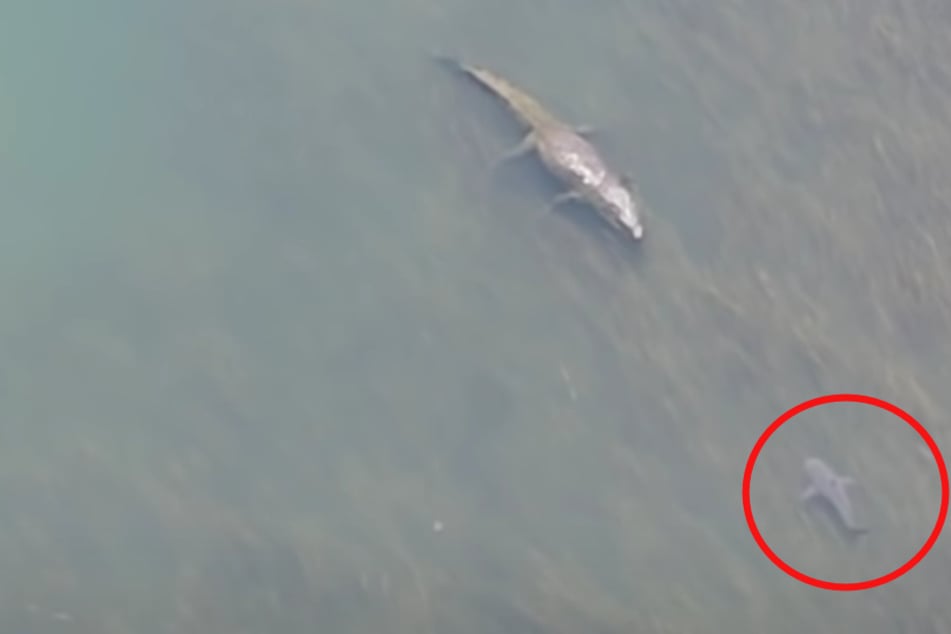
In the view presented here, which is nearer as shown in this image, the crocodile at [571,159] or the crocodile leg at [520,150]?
the crocodile at [571,159]

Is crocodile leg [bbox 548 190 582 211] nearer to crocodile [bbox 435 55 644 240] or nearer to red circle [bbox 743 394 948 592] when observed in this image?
crocodile [bbox 435 55 644 240]

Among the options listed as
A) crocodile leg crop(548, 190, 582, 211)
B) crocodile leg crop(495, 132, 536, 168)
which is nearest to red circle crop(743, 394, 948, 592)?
crocodile leg crop(548, 190, 582, 211)

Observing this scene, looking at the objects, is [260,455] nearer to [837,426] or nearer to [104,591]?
[104,591]

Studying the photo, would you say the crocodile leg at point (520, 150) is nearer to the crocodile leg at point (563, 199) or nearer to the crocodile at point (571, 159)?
the crocodile at point (571, 159)

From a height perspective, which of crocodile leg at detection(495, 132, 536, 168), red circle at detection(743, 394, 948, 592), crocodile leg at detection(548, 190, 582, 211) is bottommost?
red circle at detection(743, 394, 948, 592)

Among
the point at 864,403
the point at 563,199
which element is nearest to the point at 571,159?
the point at 563,199

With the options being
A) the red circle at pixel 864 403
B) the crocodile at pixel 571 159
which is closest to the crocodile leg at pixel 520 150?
the crocodile at pixel 571 159
